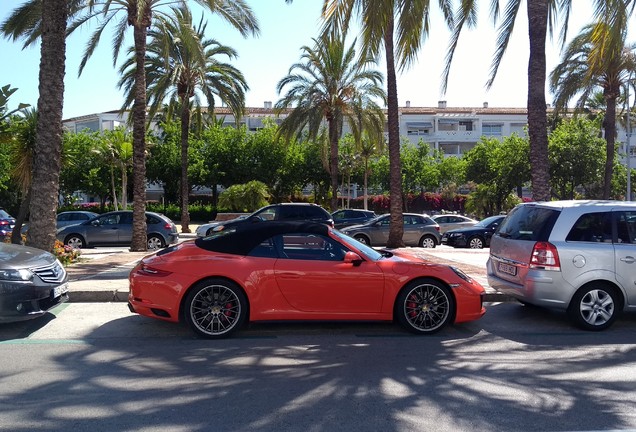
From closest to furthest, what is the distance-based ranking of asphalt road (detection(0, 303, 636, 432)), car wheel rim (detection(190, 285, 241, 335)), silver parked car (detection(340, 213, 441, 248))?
asphalt road (detection(0, 303, 636, 432)), car wheel rim (detection(190, 285, 241, 335)), silver parked car (detection(340, 213, 441, 248))

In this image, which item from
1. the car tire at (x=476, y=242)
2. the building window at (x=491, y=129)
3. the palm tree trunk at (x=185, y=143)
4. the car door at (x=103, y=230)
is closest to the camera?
the car door at (x=103, y=230)

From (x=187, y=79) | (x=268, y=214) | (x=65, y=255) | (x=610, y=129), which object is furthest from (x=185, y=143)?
(x=610, y=129)

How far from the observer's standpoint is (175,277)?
679 centimetres

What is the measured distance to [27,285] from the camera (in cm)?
680

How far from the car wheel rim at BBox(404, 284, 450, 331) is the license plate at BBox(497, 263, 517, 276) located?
1.30m

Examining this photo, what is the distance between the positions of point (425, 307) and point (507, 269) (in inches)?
65.4

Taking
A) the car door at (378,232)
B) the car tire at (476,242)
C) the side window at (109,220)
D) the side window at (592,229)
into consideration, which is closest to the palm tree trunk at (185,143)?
the side window at (109,220)

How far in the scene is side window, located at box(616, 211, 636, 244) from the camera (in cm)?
761

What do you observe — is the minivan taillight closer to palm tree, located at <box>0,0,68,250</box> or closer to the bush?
palm tree, located at <box>0,0,68,250</box>

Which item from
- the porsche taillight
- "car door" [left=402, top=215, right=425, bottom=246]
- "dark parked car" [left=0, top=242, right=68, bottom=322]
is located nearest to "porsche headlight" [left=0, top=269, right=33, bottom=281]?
"dark parked car" [left=0, top=242, right=68, bottom=322]

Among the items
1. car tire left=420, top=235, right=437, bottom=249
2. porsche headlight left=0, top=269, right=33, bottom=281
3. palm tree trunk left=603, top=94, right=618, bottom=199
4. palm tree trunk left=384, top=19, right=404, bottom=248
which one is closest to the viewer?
porsche headlight left=0, top=269, right=33, bottom=281

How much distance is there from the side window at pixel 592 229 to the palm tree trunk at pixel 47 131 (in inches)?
370

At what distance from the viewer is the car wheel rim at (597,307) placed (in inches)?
294

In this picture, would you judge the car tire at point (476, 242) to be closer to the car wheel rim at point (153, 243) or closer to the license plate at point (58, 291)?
the car wheel rim at point (153, 243)
